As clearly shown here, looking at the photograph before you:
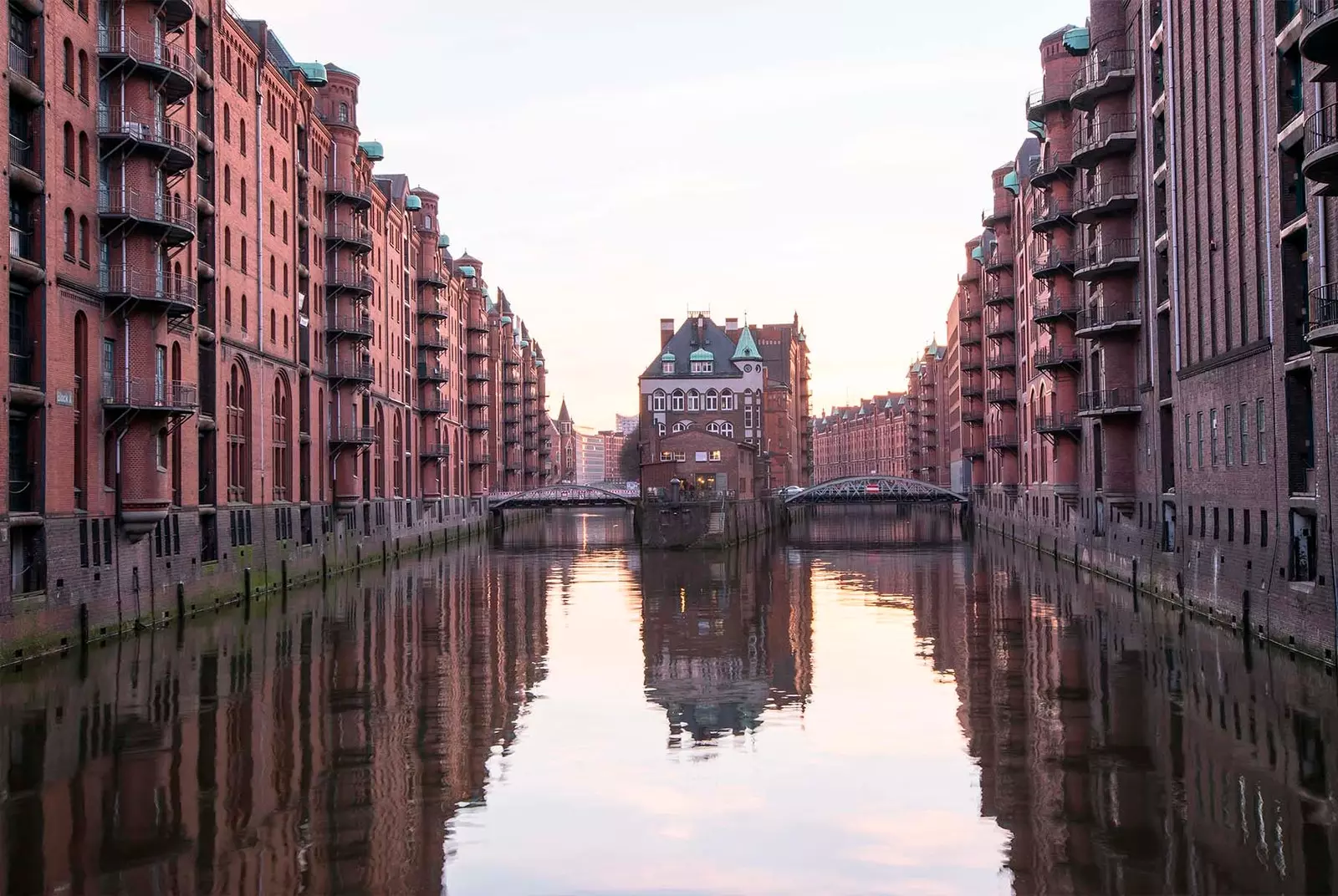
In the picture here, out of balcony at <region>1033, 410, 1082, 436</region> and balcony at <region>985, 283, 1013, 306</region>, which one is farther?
balcony at <region>985, 283, 1013, 306</region>

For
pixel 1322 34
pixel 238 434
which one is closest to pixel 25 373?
pixel 238 434

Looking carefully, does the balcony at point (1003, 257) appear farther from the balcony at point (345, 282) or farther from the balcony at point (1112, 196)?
the balcony at point (345, 282)

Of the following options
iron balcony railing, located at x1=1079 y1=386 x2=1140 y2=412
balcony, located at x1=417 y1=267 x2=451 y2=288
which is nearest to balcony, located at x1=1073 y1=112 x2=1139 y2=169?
iron balcony railing, located at x1=1079 y1=386 x2=1140 y2=412

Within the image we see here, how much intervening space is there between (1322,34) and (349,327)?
4844cm

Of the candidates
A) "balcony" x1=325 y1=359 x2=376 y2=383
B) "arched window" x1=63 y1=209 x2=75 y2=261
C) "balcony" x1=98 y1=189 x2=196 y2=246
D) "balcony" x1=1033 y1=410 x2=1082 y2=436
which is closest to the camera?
"arched window" x1=63 y1=209 x2=75 y2=261

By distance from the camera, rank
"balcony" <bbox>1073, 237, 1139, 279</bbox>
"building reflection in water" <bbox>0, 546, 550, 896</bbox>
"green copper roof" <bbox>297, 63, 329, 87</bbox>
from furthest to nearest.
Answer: "green copper roof" <bbox>297, 63, 329, 87</bbox>
"balcony" <bbox>1073, 237, 1139, 279</bbox>
"building reflection in water" <bbox>0, 546, 550, 896</bbox>

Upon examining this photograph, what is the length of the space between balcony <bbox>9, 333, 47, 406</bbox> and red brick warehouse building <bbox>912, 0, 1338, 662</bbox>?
27.5 metres

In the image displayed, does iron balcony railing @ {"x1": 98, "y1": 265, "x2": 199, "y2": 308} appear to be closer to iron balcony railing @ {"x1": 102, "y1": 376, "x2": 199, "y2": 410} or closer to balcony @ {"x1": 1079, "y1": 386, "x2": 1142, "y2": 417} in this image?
iron balcony railing @ {"x1": 102, "y1": 376, "x2": 199, "y2": 410}

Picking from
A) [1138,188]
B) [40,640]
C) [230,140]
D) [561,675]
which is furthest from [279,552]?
[1138,188]

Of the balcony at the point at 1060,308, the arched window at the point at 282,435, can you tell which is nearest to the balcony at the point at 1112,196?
the balcony at the point at 1060,308

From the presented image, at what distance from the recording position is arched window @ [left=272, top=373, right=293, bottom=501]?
53875 millimetres

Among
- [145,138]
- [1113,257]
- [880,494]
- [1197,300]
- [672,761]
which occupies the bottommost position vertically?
[672,761]

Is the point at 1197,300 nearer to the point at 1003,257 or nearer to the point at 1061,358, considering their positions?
the point at 1061,358

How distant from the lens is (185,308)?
37.7 metres
